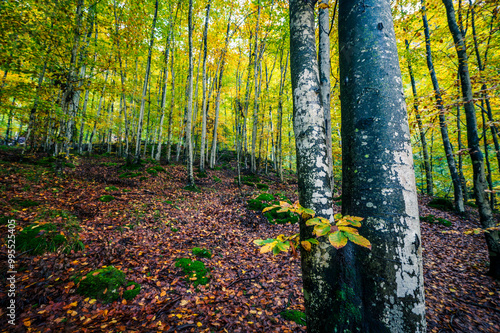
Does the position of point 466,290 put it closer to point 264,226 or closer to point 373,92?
point 264,226

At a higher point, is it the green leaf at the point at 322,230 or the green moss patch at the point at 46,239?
the green leaf at the point at 322,230

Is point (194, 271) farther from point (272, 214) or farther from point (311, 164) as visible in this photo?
point (272, 214)

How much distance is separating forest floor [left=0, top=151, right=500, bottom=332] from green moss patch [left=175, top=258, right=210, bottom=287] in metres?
0.11

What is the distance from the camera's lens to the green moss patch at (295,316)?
3.00 metres

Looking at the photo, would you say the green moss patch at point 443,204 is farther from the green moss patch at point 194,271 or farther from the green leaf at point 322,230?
the green leaf at point 322,230

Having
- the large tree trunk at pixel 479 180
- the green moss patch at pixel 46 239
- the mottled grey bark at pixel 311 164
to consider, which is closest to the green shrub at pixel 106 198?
the green moss patch at pixel 46 239

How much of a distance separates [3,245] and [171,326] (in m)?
3.67

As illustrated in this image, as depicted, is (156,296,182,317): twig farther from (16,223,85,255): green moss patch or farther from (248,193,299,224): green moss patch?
(248,193,299,224): green moss patch

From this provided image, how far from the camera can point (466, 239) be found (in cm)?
661

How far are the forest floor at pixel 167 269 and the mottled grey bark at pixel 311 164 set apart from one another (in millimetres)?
2138

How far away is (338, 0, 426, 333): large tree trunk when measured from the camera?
3.88 feet

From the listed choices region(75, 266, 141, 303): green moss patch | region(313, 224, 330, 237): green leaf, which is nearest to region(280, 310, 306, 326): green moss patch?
region(75, 266, 141, 303): green moss patch

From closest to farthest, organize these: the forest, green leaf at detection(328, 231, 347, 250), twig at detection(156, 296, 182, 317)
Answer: green leaf at detection(328, 231, 347, 250), the forest, twig at detection(156, 296, 182, 317)

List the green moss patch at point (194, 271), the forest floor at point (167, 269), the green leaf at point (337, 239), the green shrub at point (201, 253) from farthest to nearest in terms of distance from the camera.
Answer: the green shrub at point (201, 253) < the green moss patch at point (194, 271) < the forest floor at point (167, 269) < the green leaf at point (337, 239)
